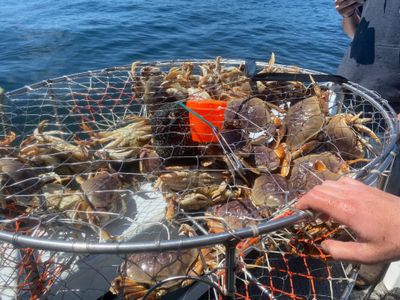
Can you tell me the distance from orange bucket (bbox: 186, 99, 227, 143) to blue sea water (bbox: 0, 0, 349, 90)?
5005 millimetres

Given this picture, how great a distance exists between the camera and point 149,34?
30.6 ft

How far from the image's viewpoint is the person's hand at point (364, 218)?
97 cm

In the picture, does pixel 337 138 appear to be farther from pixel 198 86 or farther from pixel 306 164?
pixel 198 86

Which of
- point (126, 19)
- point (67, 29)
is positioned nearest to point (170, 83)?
point (67, 29)

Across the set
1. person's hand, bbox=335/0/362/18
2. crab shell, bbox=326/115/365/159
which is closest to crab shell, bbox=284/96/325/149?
crab shell, bbox=326/115/365/159

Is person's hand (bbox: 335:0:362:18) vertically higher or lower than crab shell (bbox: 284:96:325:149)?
higher

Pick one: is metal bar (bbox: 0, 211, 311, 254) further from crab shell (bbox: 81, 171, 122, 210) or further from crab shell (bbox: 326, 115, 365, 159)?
crab shell (bbox: 326, 115, 365, 159)

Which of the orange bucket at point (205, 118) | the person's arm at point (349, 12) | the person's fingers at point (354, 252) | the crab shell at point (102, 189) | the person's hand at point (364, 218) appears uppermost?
the person's arm at point (349, 12)

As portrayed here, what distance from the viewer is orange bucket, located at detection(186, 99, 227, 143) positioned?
2.34 metres

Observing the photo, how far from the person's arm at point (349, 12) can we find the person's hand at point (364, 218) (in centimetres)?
265

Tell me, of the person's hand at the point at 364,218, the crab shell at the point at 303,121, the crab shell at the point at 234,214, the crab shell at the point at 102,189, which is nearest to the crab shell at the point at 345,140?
the crab shell at the point at 303,121

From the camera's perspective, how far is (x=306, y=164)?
232 cm

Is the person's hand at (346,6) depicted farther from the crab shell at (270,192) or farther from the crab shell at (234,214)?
the crab shell at (234,214)

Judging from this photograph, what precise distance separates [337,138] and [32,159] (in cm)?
222
